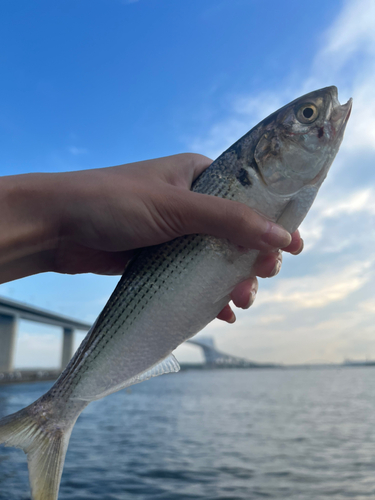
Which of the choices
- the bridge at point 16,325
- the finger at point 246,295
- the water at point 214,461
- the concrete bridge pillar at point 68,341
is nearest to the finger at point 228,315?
the finger at point 246,295

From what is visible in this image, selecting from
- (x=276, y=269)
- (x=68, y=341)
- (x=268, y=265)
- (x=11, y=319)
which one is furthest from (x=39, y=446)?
(x=68, y=341)

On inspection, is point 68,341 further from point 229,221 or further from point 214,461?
point 229,221

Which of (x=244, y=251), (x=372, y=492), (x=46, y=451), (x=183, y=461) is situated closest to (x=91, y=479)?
(x=183, y=461)

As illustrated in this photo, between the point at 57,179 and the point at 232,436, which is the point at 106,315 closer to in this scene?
the point at 57,179

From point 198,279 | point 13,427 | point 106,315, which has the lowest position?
point 13,427

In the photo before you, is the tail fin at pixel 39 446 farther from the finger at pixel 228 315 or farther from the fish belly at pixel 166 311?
the finger at pixel 228 315

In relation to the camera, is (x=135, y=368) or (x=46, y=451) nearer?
(x=46, y=451)

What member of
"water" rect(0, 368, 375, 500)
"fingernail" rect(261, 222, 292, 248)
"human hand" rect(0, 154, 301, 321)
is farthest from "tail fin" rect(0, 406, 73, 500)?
"water" rect(0, 368, 375, 500)

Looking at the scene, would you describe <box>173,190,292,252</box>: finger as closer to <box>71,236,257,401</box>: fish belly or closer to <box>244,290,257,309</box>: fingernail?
<box>71,236,257,401</box>: fish belly
